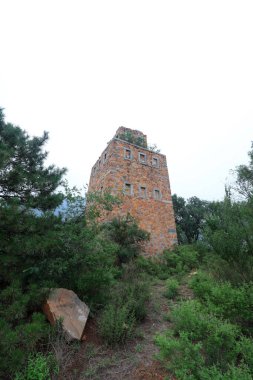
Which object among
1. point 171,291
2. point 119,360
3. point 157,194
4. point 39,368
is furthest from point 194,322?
point 157,194

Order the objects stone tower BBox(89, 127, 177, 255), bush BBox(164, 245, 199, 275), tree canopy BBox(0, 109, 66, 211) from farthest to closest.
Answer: stone tower BBox(89, 127, 177, 255) < bush BBox(164, 245, 199, 275) < tree canopy BBox(0, 109, 66, 211)

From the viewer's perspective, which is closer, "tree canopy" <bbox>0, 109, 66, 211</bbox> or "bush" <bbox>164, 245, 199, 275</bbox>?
"tree canopy" <bbox>0, 109, 66, 211</bbox>

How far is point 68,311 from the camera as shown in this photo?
3654 mm

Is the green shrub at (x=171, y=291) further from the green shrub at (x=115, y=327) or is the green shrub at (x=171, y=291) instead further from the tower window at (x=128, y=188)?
the tower window at (x=128, y=188)

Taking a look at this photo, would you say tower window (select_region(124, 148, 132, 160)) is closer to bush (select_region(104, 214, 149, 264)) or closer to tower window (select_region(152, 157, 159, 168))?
tower window (select_region(152, 157, 159, 168))

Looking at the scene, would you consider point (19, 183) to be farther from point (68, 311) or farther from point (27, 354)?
point (27, 354)

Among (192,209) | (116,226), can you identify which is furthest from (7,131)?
(192,209)

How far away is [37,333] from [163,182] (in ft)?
38.1

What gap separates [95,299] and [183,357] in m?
2.28

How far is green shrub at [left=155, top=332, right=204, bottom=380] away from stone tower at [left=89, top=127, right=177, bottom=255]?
314 inches

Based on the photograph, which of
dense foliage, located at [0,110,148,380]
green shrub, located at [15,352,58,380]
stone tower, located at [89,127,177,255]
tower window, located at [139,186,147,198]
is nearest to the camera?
green shrub, located at [15,352,58,380]

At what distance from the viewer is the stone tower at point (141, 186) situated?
11.6 meters

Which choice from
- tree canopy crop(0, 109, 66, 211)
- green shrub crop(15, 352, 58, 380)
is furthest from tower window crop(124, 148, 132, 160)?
green shrub crop(15, 352, 58, 380)

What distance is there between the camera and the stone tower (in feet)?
37.9
